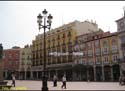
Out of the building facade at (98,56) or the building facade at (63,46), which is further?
the building facade at (63,46)

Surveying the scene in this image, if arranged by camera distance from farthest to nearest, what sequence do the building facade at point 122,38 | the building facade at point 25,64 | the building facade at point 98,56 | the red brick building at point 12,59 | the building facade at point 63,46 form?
the red brick building at point 12,59
the building facade at point 25,64
the building facade at point 63,46
the building facade at point 98,56
the building facade at point 122,38

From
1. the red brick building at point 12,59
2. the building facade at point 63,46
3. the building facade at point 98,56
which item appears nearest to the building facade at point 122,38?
the building facade at point 98,56

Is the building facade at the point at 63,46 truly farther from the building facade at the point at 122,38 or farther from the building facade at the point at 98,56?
the building facade at the point at 122,38

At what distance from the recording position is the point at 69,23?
76125 millimetres

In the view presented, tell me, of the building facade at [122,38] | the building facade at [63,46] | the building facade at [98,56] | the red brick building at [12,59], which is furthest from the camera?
the red brick building at [12,59]

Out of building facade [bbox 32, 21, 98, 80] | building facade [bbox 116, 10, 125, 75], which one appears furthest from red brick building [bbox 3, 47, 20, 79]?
building facade [bbox 116, 10, 125, 75]

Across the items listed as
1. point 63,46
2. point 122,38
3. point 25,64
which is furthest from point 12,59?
point 122,38

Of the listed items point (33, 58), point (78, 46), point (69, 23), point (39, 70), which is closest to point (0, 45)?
point (78, 46)

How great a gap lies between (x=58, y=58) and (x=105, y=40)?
2116 centimetres

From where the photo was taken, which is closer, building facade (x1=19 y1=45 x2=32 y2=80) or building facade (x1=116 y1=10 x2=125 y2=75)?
building facade (x1=116 y1=10 x2=125 y2=75)

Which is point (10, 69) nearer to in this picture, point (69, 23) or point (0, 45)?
point (69, 23)

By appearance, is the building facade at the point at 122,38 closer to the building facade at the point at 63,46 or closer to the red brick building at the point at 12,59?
the building facade at the point at 63,46

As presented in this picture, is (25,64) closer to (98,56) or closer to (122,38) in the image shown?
(98,56)

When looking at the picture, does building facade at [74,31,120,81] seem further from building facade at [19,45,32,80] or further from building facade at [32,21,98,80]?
building facade at [19,45,32,80]
